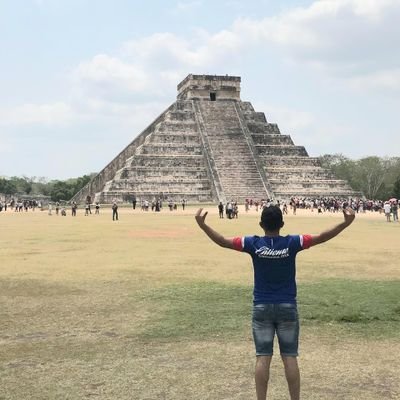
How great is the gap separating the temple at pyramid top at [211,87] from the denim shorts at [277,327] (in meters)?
60.4

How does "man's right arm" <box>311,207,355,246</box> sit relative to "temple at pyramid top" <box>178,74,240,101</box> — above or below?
below

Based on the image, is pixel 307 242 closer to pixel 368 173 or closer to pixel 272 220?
pixel 272 220

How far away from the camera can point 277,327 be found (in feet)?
13.7

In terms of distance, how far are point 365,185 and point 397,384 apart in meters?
82.1

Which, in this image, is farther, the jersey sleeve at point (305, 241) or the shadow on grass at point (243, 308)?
the shadow on grass at point (243, 308)

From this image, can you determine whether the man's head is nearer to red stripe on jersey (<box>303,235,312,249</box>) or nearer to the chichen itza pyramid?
red stripe on jersey (<box>303,235,312,249</box>)

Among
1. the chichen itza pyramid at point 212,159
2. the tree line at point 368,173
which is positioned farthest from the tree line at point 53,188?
the chichen itza pyramid at point 212,159

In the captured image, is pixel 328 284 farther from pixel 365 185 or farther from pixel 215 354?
pixel 365 185

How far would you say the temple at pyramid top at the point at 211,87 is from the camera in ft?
208

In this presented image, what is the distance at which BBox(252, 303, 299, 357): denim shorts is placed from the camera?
13.6 feet

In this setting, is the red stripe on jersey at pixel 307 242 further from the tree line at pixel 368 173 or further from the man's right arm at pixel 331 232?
the tree line at pixel 368 173

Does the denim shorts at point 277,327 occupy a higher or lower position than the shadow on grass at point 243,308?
higher

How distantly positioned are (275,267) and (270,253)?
0.35 ft

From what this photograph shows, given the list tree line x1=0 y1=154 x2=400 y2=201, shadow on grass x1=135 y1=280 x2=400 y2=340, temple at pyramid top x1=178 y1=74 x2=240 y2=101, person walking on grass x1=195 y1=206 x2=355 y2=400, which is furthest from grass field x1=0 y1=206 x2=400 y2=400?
tree line x1=0 y1=154 x2=400 y2=201
